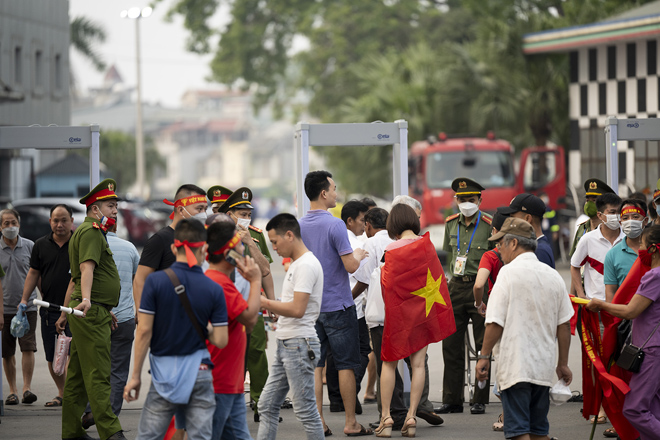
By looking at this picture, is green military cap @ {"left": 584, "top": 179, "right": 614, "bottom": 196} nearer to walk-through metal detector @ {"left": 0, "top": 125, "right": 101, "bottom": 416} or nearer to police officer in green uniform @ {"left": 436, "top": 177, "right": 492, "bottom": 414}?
police officer in green uniform @ {"left": 436, "top": 177, "right": 492, "bottom": 414}

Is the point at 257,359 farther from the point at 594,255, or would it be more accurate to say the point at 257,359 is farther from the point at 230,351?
the point at 594,255

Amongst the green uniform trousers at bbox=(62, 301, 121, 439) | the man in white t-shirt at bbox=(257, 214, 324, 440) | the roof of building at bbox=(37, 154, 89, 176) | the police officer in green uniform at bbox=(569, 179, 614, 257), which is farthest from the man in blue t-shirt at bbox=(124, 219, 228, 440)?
the roof of building at bbox=(37, 154, 89, 176)

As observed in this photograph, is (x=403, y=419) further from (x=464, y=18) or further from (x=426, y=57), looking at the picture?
(x=464, y=18)

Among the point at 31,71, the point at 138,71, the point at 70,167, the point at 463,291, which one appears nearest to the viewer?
the point at 463,291

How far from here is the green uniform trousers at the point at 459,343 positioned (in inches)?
328

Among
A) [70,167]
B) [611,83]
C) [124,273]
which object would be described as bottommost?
[124,273]

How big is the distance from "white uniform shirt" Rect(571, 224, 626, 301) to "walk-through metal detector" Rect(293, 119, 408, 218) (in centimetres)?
157

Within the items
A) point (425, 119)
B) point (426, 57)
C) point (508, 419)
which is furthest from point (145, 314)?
point (426, 57)

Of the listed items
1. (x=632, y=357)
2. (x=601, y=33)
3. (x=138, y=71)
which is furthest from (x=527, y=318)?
(x=138, y=71)

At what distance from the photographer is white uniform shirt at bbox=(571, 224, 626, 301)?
27.0 ft

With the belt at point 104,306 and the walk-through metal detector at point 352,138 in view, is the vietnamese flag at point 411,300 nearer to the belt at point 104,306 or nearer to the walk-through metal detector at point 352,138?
the walk-through metal detector at point 352,138

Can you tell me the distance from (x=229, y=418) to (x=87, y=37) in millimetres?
41247

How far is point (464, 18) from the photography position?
43.8m

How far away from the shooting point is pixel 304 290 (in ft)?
20.4
